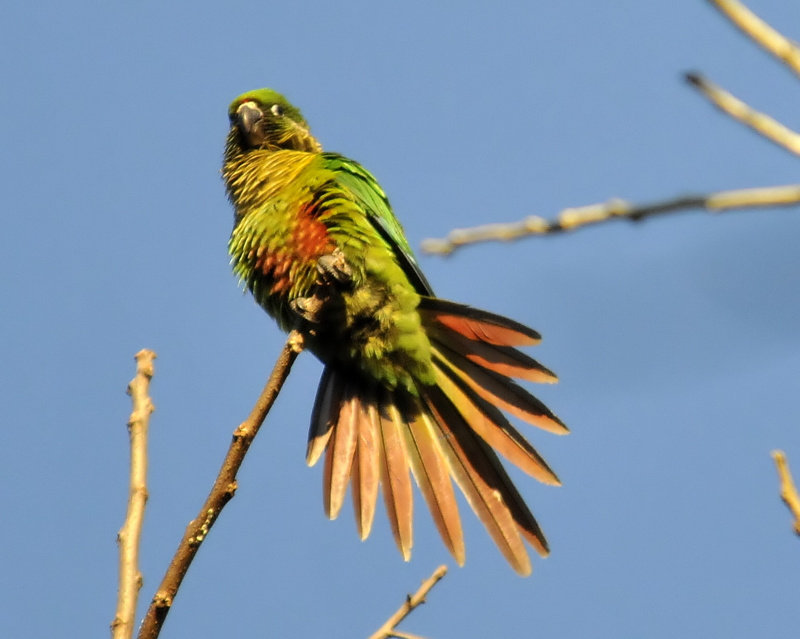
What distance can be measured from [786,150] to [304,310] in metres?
3.07

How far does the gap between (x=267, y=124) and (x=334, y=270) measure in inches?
65.6

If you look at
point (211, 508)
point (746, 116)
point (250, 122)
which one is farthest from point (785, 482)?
point (250, 122)

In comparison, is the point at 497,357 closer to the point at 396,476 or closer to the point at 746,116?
the point at 396,476

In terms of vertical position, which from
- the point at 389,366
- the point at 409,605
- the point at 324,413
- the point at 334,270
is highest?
the point at 334,270

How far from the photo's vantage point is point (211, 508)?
241 cm

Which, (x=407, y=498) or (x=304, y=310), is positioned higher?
(x=304, y=310)

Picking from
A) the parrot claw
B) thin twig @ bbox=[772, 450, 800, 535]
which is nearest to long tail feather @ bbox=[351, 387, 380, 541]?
the parrot claw

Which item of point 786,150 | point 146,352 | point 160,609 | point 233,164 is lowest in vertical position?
point 160,609

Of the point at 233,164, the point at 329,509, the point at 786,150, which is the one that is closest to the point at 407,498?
the point at 329,509

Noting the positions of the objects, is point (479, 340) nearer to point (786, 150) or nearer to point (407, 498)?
point (407, 498)

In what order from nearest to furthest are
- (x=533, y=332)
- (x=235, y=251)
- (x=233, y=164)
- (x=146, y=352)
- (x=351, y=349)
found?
(x=146, y=352), (x=533, y=332), (x=351, y=349), (x=235, y=251), (x=233, y=164)

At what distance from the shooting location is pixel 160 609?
7.25 ft

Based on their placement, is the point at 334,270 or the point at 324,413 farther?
the point at 324,413

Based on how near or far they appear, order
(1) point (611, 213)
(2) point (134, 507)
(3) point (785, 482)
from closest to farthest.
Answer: (1) point (611, 213)
(3) point (785, 482)
(2) point (134, 507)
